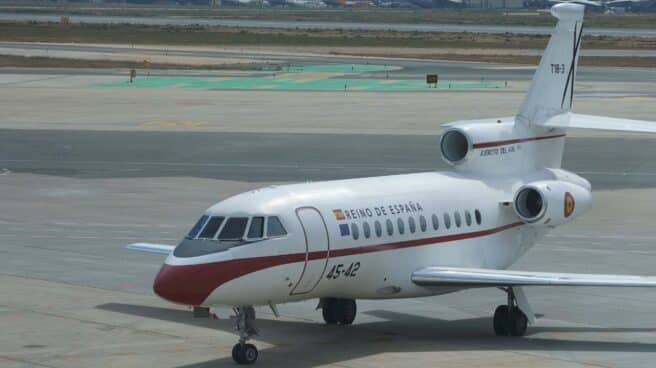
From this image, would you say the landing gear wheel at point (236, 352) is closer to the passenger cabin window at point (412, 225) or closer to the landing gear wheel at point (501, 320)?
the passenger cabin window at point (412, 225)

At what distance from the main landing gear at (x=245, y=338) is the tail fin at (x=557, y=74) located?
9.89 meters

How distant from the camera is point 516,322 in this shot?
1032 inches

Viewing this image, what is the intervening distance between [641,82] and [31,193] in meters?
60.6

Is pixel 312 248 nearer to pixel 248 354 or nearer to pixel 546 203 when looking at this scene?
pixel 248 354

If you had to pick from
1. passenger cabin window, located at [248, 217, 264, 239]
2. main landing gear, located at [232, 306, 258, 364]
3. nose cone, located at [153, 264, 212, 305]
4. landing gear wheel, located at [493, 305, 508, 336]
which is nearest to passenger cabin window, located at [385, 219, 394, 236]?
landing gear wheel, located at [493, 305, 508, 336]

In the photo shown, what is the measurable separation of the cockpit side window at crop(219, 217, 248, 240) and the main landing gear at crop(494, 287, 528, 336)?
233 inches

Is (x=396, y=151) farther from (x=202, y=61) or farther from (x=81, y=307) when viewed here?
(x=202, y=61)

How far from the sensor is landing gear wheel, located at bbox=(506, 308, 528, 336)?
86.0ft

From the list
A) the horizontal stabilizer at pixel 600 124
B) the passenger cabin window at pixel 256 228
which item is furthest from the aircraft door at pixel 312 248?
the horizontal stabilizer at pixel 600 124

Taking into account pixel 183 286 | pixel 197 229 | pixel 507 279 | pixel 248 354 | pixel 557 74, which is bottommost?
pixel 248 354

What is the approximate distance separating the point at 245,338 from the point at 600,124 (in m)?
10.7

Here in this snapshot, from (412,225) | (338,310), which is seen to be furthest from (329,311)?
(412,225)

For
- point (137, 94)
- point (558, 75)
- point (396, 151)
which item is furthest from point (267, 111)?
point (558, 75)

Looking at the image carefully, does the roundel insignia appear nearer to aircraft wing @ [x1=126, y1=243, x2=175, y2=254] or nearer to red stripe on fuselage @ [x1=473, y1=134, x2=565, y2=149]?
red stripe on fuselage @ [x1=473, y1=134, x2=565, y2=149]
